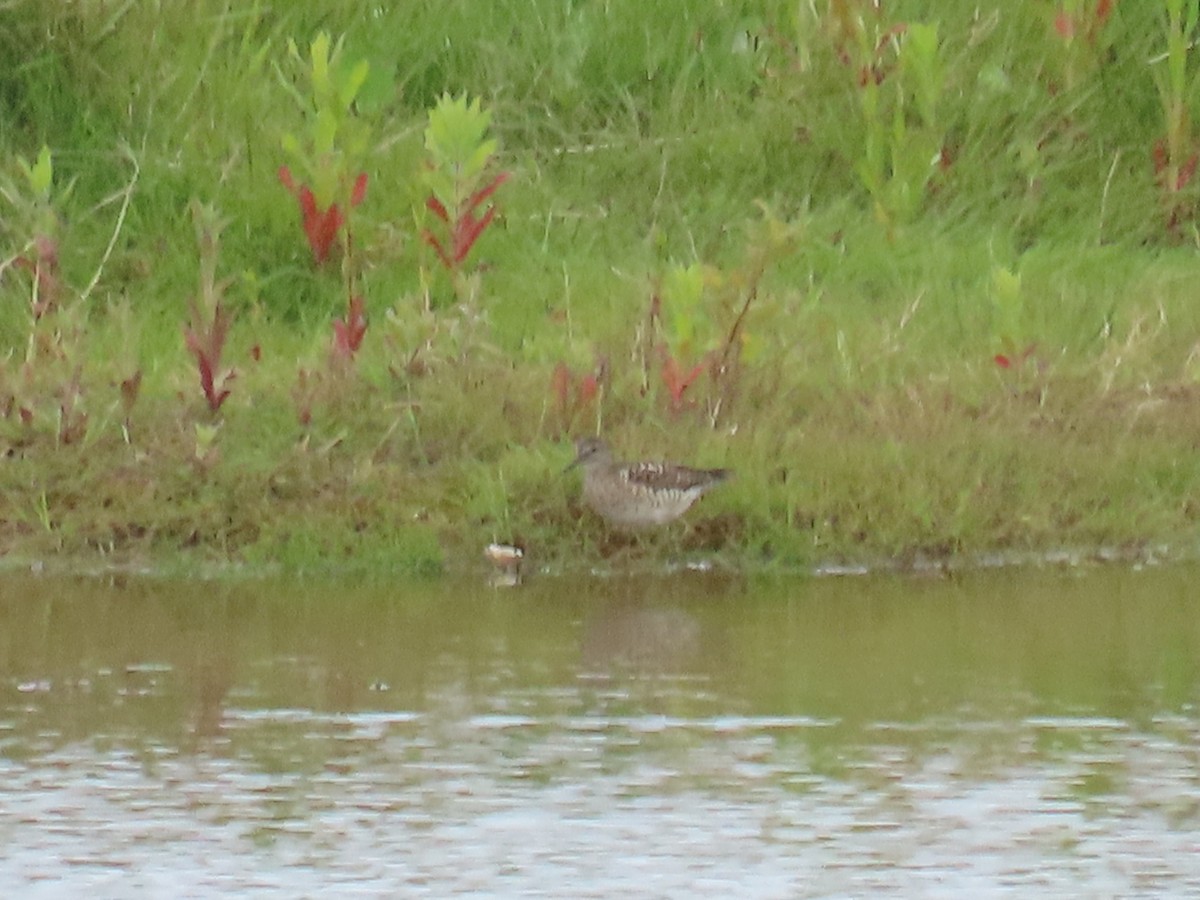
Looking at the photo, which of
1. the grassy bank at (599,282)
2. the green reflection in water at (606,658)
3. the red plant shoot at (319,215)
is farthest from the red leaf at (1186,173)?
the red plant shoot at (319,215)

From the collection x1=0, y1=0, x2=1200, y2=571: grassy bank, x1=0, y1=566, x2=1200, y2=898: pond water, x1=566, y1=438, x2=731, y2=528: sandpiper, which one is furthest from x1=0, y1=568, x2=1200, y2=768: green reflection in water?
x1=0, y1=0, x2=1200, y2=571: grassy bank

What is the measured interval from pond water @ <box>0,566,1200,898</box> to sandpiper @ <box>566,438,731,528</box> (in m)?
0.19

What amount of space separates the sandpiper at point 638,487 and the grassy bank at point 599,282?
0.64 feet

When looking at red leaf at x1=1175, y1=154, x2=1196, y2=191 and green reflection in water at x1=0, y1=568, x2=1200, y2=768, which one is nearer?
green reflection in water at x1=0, y1=568, x2=1200, y2=768

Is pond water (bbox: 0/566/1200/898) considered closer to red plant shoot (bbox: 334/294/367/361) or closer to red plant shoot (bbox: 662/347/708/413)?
red plant shoot (bbox: 662/347/708/413)

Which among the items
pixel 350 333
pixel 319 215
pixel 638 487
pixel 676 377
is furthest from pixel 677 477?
pixel 319 215

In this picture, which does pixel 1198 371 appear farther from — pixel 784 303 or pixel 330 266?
pixel 330 266

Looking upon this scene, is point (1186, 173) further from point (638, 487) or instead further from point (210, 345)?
point (210, 345)

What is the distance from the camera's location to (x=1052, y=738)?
547cm

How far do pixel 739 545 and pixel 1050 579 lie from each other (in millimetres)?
865

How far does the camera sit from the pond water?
4625 millimetres

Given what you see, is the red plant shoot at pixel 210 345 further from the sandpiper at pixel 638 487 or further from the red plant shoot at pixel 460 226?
the sandpiper at pixel 638 487

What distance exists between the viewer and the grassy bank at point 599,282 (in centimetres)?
752

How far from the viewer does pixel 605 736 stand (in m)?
5.53
